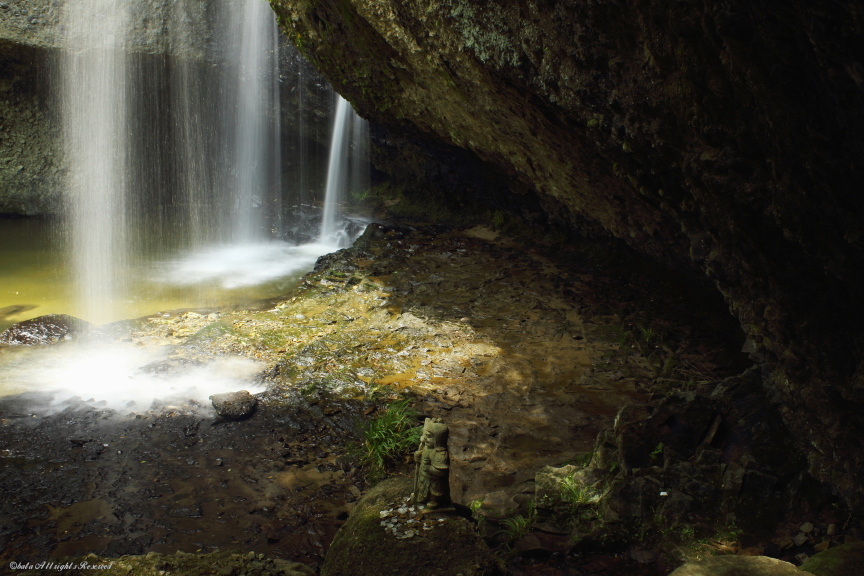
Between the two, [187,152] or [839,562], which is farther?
[187,152]

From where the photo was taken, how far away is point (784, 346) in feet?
10.6

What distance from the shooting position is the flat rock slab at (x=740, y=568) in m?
2.24

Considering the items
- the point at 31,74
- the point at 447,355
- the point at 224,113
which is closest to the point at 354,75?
the point at 447,355

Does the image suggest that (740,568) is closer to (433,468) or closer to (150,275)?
(433,468)

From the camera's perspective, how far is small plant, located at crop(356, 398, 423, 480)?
4.35m

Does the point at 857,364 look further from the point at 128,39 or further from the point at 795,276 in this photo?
the point at 128,39

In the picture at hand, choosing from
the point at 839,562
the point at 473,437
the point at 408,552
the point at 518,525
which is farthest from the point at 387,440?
the point at 839,562

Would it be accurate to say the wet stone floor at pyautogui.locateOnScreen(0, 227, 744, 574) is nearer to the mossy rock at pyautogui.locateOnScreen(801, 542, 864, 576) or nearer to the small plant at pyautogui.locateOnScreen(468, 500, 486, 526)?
the small plant at pyautogui.locateOnScreen(468, 500, 486, 526)

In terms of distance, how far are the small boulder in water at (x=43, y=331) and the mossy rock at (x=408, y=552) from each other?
513 cm

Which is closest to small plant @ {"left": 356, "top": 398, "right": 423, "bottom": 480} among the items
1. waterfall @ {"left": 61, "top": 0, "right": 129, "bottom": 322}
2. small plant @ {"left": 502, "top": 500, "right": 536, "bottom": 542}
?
small plant @ {"left": 502, "top": 500, "right": 536, "bottom": 542}

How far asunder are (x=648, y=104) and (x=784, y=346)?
1671 millimetres

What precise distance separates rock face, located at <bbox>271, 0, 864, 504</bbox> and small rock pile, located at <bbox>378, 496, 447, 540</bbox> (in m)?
2.16

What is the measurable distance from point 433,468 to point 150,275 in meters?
8.07

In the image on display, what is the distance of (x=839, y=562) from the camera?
7.50ft
